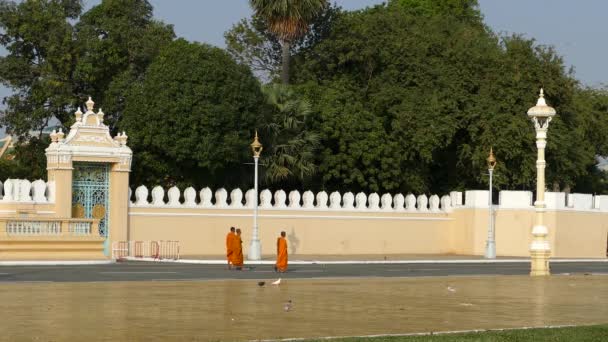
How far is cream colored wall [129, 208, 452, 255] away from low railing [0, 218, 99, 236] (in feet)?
12.8

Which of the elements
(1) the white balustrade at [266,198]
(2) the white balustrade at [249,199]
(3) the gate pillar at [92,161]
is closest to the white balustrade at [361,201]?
(1) the white balustrade at [266,198]

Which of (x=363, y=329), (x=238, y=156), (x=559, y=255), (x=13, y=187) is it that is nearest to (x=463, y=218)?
(x=559, y=255)

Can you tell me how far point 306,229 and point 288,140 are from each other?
4950 millimetres

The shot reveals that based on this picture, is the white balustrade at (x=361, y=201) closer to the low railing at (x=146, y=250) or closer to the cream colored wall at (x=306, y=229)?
the cream colored wall at (x=306, y=229)

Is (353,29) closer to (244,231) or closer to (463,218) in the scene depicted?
(463,218)

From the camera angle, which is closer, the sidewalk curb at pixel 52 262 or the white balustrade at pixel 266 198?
the sidewalk curb at pixel 52 262

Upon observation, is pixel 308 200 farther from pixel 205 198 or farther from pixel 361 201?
pixel 205 198

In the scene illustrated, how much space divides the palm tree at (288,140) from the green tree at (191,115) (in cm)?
134

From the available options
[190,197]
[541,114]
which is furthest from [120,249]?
[541,114]

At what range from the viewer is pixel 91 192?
4175 centimetres

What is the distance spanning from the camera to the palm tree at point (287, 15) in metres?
57.8

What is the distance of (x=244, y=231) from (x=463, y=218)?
11.2 m

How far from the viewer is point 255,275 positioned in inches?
1219

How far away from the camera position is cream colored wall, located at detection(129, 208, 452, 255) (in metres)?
43.4
